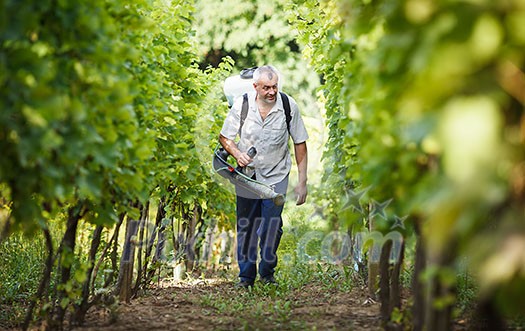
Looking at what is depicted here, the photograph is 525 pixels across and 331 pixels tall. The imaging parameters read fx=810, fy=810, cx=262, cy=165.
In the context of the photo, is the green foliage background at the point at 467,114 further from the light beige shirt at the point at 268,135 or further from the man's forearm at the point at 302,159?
the man's forearm at the point at 302,159

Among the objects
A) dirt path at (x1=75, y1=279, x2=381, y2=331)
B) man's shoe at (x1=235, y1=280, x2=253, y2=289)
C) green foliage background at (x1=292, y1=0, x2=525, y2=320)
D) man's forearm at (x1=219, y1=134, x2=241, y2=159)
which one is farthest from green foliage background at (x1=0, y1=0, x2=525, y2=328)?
man's shoe at (x1=235, y1=280, x2=253, y2=289)

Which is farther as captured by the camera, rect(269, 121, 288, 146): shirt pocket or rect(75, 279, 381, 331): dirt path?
rect(269, 121, 288, 146): shirt pocket

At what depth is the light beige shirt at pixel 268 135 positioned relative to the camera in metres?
7.43

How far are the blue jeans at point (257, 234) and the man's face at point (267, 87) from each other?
954 mm

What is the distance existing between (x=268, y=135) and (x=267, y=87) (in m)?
0.45

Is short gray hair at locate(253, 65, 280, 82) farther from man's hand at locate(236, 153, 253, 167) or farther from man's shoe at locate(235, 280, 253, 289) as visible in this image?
man's shoe at locate(235, 280, 253, 289)

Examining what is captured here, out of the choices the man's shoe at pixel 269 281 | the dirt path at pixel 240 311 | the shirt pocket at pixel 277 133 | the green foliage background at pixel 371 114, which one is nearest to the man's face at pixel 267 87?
the shirt pocket at pixel 277 133

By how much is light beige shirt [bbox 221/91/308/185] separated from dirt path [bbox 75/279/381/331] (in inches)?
43.3

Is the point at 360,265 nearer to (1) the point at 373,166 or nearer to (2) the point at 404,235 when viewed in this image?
(2) the point at 404,235

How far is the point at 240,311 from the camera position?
5.86m

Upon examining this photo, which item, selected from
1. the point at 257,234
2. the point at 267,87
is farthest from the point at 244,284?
the point at 267,87

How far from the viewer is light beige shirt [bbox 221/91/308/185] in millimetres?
7430

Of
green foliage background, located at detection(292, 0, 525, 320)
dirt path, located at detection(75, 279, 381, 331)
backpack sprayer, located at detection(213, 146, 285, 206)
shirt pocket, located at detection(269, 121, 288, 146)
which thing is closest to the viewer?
green foliage background, located at detection(292, 0, 525, 320)

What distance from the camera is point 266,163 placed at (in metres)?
7.43
